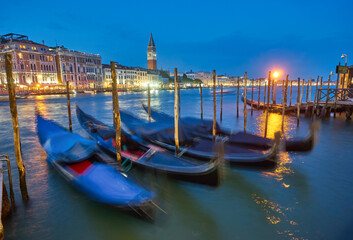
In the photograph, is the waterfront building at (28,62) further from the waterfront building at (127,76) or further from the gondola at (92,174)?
the gondola at (92,174)

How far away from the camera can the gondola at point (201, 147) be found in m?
5.66

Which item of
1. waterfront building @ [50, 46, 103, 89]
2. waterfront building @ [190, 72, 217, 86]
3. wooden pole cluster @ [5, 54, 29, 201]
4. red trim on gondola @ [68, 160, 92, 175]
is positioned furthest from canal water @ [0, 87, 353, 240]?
waterfront building @ [190, 72, 217, 86]

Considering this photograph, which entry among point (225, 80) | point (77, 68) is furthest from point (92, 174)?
point (225, 80)

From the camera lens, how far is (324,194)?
192 inches

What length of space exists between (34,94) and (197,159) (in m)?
42.1

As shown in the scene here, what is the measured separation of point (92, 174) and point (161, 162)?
156cm

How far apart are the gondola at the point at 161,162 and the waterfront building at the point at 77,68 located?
43290 millimetres

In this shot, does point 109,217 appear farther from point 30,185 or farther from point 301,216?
point 301,216

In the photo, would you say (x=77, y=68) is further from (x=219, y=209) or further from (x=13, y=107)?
(x=219, y=209)

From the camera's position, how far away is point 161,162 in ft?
16.8

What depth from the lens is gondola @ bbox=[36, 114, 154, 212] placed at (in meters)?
3.60

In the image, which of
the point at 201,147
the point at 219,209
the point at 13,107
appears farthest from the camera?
the point at 201,147

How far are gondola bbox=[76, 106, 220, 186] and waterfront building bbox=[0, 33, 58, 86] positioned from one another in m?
39.0

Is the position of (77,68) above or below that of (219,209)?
above
